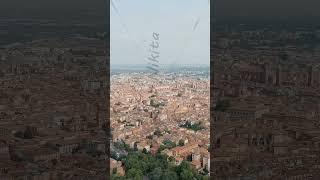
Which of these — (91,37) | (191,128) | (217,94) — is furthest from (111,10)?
(191,128)

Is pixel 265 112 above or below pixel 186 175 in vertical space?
above

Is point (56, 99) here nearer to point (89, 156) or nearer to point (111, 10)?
point (89, 156)

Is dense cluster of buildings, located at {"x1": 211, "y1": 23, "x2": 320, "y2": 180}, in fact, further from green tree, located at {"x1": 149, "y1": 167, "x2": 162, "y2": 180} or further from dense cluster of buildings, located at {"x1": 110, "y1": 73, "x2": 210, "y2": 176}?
green tree, located at {"x1": 149, "y1": 167, "x2": 162, "y2": 180}

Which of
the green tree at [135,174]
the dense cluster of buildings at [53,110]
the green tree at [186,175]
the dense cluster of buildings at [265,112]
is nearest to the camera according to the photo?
the dense cluster of buildings at [53,110]

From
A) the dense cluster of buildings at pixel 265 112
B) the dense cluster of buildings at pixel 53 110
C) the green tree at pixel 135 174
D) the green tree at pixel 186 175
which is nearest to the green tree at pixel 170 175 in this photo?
the green tree at pixel 186 175

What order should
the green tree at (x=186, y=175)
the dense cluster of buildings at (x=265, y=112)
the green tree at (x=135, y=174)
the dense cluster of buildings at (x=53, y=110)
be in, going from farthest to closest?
the green tree at (x=186, y=175), the green tree at (x=135, y=174), the dense cluster of buildings at (x=265, y=112), the dense cluster of buildings at (x=53, y=110)

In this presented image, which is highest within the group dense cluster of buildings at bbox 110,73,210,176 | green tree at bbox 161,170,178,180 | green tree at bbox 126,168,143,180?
dense cluster of buildings at bbox 110,73,210,176

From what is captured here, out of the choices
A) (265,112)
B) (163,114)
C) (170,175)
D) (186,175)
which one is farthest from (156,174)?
(265,112)

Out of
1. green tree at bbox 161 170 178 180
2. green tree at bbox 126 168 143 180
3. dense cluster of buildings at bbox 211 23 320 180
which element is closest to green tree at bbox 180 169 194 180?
green tree at bbox 161 170 178 180

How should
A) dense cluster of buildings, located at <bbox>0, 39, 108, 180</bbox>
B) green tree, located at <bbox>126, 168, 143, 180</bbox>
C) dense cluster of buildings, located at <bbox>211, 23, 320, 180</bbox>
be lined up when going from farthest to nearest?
green tree, located at <bbox>126, 168, 143, 180</bbox> → dense cluster of buildings, located at <bbox>211, 23, 320, 180</bbox> → dense cluster of buildings, located at <bbox>0, 39, 108, 180</bbox>

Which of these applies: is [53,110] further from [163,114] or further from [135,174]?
[163,114]

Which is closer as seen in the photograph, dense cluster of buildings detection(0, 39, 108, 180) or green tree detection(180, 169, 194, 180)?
dense cluster of buildings detection(0, 39, 108, 180)

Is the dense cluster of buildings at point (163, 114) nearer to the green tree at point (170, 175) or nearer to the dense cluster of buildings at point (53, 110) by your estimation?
the green tree at point (170, 175)
